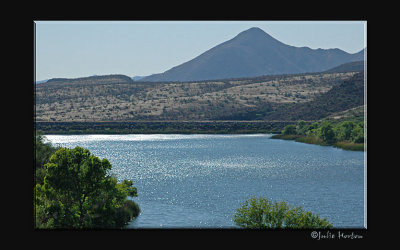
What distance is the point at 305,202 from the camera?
55.8 metres

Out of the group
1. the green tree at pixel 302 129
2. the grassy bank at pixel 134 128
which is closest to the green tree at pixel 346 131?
the green tree at pixel 302 129

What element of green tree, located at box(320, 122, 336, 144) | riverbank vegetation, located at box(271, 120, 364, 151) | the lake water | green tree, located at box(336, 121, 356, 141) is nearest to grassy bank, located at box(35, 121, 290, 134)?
riverbank vegetation, located at box(271, 120, 364, 151)

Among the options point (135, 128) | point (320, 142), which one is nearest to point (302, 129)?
point (320, 142)

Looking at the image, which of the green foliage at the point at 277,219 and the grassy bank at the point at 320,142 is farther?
the grassy bank at the point at 320,142

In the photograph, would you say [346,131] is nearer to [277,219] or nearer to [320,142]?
[320,142]

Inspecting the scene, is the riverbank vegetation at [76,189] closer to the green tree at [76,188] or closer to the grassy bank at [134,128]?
the green tree at [76,188]
